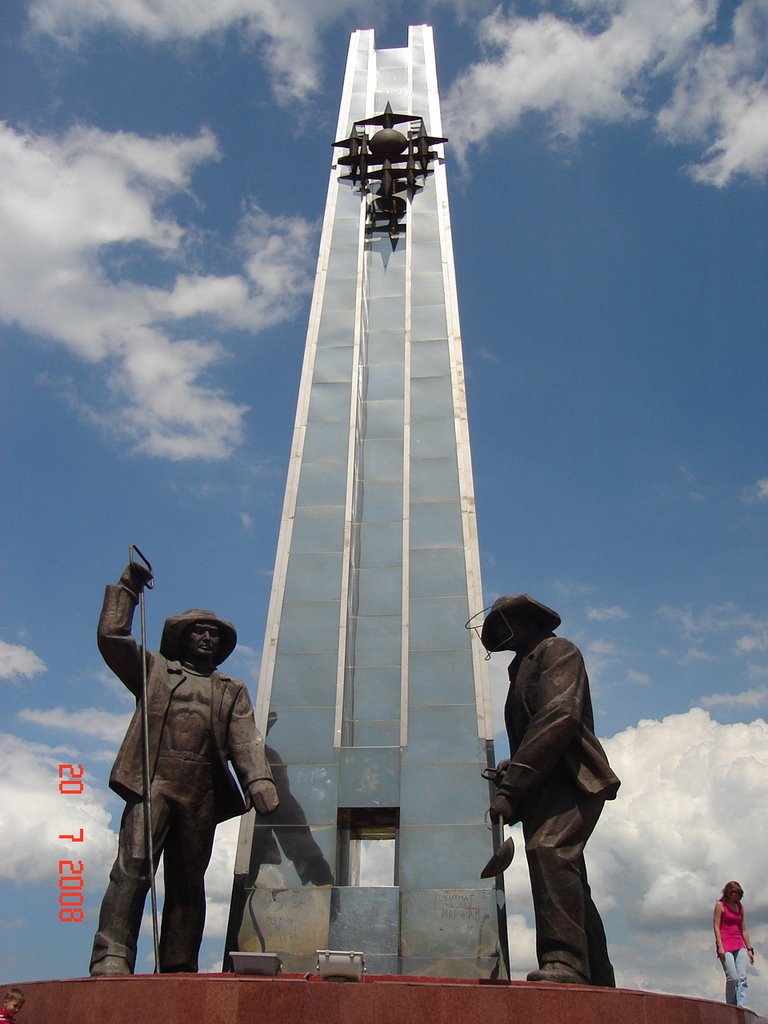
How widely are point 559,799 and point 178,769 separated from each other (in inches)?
137

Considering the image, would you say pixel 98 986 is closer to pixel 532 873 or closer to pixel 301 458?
pixel 532 873

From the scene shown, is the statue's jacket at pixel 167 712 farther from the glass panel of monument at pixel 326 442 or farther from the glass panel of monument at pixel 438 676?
the glass panel of monument at pixel 326 442

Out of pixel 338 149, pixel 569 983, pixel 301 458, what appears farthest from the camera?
pixel 338 149

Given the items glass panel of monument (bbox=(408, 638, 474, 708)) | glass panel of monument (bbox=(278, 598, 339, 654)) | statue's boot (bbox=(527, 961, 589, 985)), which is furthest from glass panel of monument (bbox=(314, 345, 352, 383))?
statue's boot (bbox=(527, 961, 589, 985))

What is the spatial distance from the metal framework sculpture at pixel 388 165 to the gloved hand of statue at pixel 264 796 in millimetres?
9306

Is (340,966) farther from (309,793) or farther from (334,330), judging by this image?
(334,330)

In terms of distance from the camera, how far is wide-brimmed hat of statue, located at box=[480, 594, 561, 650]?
9.90 m

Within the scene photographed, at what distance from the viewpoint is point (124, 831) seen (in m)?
8.96

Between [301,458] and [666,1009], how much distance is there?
819 centimetres

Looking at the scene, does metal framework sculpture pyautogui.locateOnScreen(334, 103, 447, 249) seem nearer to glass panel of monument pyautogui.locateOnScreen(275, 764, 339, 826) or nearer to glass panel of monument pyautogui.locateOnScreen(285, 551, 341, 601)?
glass panel of monument pyautogui.locateOnScreen(285, 551, 341, 601)

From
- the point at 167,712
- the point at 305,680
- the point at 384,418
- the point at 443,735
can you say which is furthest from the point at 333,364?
the point at 167,712

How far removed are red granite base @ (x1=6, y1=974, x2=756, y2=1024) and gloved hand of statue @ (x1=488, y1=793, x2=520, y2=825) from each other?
6.35ft

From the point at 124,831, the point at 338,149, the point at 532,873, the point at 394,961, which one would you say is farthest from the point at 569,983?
Answer: the point at 338,149

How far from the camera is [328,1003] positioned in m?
6.68
